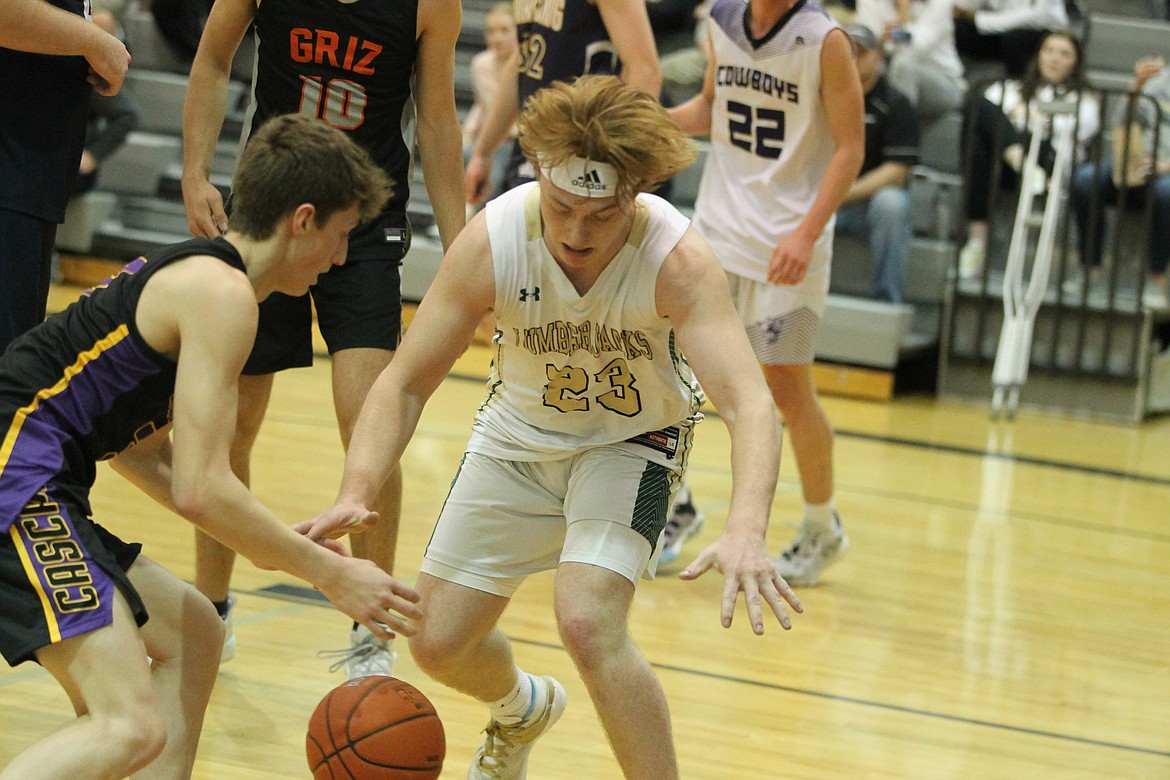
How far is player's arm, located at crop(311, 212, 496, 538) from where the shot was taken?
10.3ft

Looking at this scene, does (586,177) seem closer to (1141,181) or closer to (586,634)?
(586,634)

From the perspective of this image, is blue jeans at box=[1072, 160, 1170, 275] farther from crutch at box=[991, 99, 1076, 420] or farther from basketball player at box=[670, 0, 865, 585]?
basketball player at box=[670, 0, 865, 585]

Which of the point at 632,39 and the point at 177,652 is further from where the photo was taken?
the point at 632,39

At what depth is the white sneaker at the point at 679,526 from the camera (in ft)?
17.9

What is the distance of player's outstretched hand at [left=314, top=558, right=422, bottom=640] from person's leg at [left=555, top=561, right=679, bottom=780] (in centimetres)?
40

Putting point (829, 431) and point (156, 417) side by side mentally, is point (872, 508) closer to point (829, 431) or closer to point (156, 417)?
point (829, 431)

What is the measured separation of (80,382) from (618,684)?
1.16m

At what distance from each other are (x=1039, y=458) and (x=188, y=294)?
602 cm

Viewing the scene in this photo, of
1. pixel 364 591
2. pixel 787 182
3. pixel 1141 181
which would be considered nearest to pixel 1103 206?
pixel 1141 181

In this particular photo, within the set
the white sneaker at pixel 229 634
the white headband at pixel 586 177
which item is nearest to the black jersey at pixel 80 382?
the white headband at pixel 586 177

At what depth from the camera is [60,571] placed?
2590 mm

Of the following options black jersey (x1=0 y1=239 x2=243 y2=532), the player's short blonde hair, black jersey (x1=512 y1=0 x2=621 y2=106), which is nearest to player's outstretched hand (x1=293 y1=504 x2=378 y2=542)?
black jersey (x1=0 y1=239 x2=243 y2=532)

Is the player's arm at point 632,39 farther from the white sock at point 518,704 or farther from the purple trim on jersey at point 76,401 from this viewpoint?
the purple trim on jersey at point 76,401

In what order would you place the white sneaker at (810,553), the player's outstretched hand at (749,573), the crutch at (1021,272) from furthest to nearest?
the crutch at (1021,272)
the white sneaker at (810,553)
the player's outstretched hand at (749,573)
